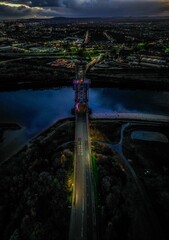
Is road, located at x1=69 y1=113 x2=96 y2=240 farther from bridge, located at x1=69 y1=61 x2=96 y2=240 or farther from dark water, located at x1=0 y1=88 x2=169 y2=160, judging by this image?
dark water, located at x1=0 y1=88 x2=169 y2=160

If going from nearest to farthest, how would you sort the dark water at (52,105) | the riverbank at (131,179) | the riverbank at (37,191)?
1. the riverbank at (37,191)
2. the riverbank at (131,179)
3. the dark water at (52,105)

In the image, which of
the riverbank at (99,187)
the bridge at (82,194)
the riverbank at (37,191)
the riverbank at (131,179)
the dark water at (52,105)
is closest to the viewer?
the bridge at (82,194)

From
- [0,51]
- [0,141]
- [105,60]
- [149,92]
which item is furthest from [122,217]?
[0,51]

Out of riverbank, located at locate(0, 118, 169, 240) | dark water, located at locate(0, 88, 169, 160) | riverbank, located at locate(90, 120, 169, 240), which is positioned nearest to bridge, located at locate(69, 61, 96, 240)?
riverbank, located at locate(0, 118, 169, 240)

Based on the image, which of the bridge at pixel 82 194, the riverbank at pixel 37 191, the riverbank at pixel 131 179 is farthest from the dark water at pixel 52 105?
the bridge at pixel 82 194

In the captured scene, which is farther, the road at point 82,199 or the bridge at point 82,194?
the bridge at point 82,194

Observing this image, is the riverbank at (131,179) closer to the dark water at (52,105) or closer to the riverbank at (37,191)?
the riverbank at (37,191)

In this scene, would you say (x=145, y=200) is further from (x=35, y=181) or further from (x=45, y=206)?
(x=35, y=181)
